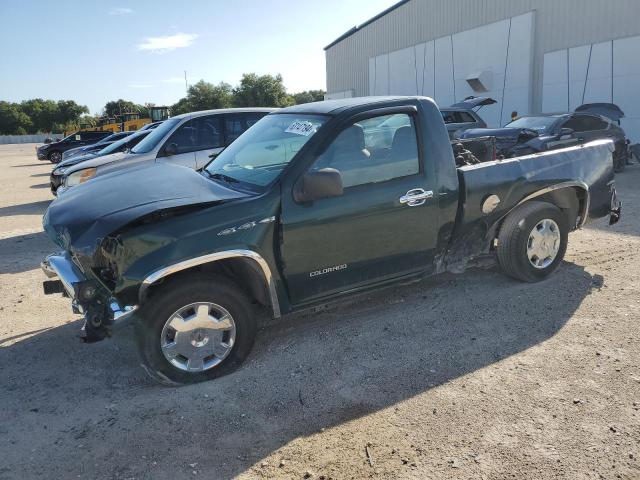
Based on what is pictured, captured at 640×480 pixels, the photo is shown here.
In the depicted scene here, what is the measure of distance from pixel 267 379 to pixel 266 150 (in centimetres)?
184

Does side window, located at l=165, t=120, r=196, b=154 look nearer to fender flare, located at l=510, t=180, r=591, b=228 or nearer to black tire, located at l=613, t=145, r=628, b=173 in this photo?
fender flare, located at l=510, t=180, r=591, b=228

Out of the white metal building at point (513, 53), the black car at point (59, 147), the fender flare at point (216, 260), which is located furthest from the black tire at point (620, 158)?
the black car at point (59, 147)

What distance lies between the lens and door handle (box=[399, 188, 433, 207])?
4.02 meters

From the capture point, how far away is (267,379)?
3.59 meters

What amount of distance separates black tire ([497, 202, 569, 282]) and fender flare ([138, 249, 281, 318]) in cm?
238

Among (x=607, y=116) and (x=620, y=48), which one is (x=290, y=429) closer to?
(x=607, y=116)

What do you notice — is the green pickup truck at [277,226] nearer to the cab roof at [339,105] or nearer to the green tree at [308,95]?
the cab roof at [339,105]

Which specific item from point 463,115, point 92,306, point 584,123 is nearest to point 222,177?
point 92,306

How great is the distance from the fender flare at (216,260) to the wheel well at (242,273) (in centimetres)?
3

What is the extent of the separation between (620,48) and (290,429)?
18.3 meters

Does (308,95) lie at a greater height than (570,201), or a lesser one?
greater

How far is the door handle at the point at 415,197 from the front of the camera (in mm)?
4023

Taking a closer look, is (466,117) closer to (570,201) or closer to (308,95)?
(570,201)

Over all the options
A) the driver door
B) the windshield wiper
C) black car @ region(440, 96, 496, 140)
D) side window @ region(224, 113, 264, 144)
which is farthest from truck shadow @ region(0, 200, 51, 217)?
black car @ region(440, 96, 496, 140)
